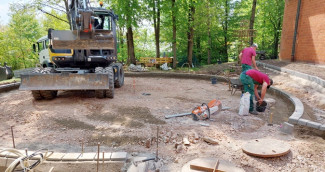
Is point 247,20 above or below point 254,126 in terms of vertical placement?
above

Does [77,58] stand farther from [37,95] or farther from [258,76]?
[258,76]

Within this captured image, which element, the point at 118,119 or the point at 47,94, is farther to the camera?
the point at 47,94

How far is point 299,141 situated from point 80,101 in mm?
5409

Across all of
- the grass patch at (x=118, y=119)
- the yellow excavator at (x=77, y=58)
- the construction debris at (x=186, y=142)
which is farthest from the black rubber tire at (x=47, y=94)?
the construction debris at (x=186, y=142)

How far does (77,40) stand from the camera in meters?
6.03

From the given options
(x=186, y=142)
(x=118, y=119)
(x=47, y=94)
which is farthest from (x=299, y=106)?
(x=47, y=94)

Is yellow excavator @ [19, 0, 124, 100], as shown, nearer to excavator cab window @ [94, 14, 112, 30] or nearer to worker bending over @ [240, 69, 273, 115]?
excavator cab window @ [94, 14, 112, 30]

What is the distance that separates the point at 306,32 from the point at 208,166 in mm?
10750

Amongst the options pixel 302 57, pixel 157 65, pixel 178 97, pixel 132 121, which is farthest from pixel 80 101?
pixel 302 57

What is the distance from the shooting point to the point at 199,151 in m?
3.27

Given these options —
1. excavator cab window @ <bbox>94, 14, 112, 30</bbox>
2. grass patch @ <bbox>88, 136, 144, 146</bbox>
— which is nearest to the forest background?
excavator cab window @ <bbox>94, 14, 112, 30</bbox>

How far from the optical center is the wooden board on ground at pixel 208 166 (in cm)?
263

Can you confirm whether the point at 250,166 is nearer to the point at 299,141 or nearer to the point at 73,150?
the point at 299,141

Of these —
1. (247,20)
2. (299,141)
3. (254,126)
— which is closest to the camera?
(299,141)
